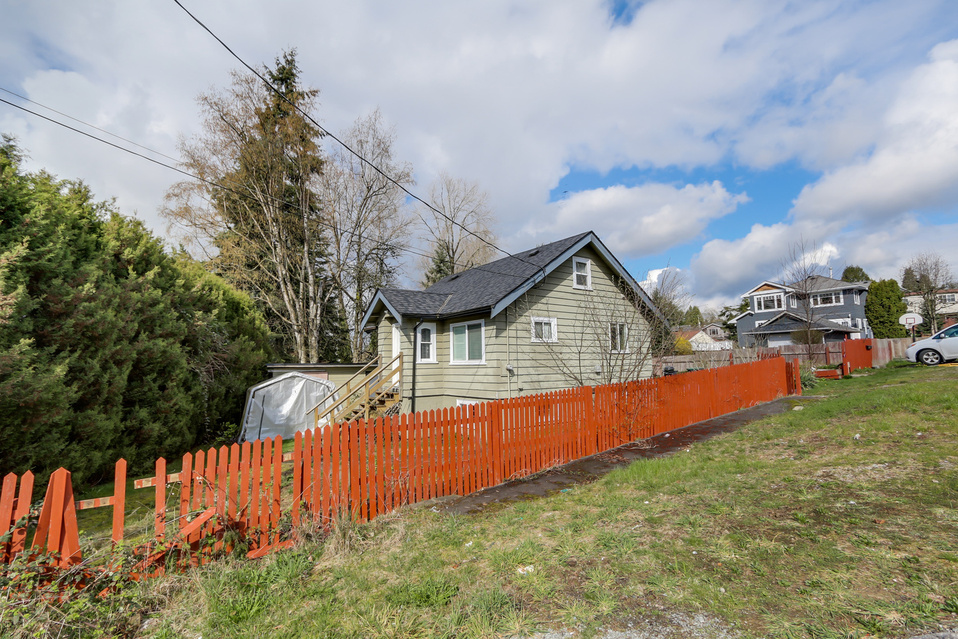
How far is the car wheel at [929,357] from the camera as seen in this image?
1922 cm

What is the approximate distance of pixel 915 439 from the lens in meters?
7.07

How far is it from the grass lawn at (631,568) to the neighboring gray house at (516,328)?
22.8 feet

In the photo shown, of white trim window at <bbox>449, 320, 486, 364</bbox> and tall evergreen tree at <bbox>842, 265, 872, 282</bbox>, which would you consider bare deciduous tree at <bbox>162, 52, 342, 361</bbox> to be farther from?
tall evergreen tree at <bbox>842, 265, 872, 282</bbox>

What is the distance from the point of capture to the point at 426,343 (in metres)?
14.5

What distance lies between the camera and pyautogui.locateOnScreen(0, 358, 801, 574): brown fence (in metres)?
3.74

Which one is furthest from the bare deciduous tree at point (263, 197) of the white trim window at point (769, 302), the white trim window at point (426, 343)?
the white trim window at point (769, 302)

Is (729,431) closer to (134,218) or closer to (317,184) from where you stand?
(134,218)

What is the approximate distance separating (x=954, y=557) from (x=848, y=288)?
162 feet

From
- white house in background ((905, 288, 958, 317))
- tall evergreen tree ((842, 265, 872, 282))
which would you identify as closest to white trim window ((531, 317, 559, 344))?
white house in background ((905, 288, 958, 317))

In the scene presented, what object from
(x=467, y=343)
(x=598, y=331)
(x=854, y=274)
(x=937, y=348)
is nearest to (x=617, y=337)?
(x=598, y=331)

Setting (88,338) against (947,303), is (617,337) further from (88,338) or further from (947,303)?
(947,303)

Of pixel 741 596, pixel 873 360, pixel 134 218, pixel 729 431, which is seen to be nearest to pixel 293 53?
pixel 134 218

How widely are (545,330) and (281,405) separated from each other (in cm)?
872

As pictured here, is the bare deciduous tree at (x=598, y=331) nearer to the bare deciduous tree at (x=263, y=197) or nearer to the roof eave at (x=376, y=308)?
the roof eave at (x=376, y=308)
